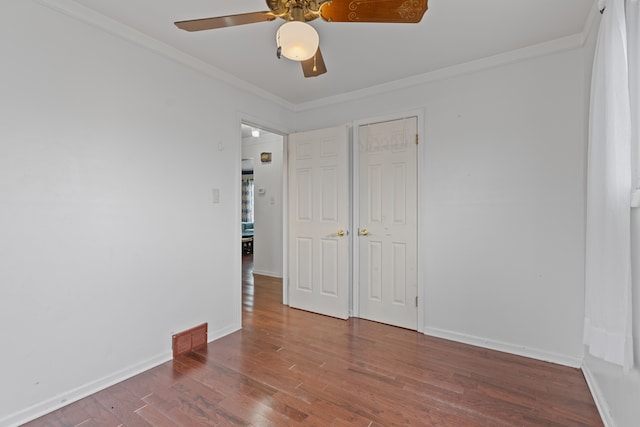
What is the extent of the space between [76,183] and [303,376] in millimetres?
1994

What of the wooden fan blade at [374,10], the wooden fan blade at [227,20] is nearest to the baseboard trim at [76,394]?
the wooden fan blade at [227,20]

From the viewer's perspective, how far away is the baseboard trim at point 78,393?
1.72 metres

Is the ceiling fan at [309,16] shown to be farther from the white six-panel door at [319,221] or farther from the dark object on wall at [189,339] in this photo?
the dark object on wall at [189,339]

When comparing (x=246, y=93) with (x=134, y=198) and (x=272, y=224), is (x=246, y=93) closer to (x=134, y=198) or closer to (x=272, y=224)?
(x=134, y=198)

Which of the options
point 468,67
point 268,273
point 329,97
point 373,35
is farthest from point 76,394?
point 468,67

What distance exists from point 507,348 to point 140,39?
3.79m

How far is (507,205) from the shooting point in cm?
259

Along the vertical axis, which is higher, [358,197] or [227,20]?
[227,20]

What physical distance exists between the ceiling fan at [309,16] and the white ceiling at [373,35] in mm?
552

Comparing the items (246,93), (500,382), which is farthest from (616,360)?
(246,93)

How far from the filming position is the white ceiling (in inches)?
77.3

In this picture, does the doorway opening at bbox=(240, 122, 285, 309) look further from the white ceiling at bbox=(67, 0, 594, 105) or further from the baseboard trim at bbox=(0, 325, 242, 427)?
the baseboard trim at bbox=(0, 325, 242, 427)

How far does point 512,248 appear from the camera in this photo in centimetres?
257

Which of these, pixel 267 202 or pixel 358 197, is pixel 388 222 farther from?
pixel 267 202
